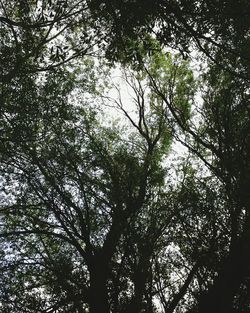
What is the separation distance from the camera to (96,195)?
13680mm

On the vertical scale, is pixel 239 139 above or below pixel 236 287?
above

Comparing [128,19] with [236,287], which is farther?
[236,287]

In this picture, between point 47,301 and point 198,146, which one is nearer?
point 47,301

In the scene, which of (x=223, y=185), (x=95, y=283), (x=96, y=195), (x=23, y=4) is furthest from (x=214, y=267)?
(x=23, y=4)

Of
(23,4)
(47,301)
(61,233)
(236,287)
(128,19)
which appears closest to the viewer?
(128,19)

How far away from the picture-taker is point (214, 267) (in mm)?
11523

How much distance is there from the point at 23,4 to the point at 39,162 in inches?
251

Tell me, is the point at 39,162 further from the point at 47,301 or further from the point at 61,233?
the point at 47,301

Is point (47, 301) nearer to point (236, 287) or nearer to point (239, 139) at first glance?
point (236, 287)

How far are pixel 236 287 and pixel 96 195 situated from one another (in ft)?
20.1

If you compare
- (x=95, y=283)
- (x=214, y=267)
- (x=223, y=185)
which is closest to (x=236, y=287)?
(x=214, y=267)

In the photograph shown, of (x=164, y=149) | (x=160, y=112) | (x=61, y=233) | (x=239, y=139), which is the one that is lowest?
(x=61, y=233)

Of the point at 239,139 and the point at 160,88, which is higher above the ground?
the point at 160,88

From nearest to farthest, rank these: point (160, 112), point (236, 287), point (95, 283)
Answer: point (236, 287)
point (95, 283)
point (160, 112)
